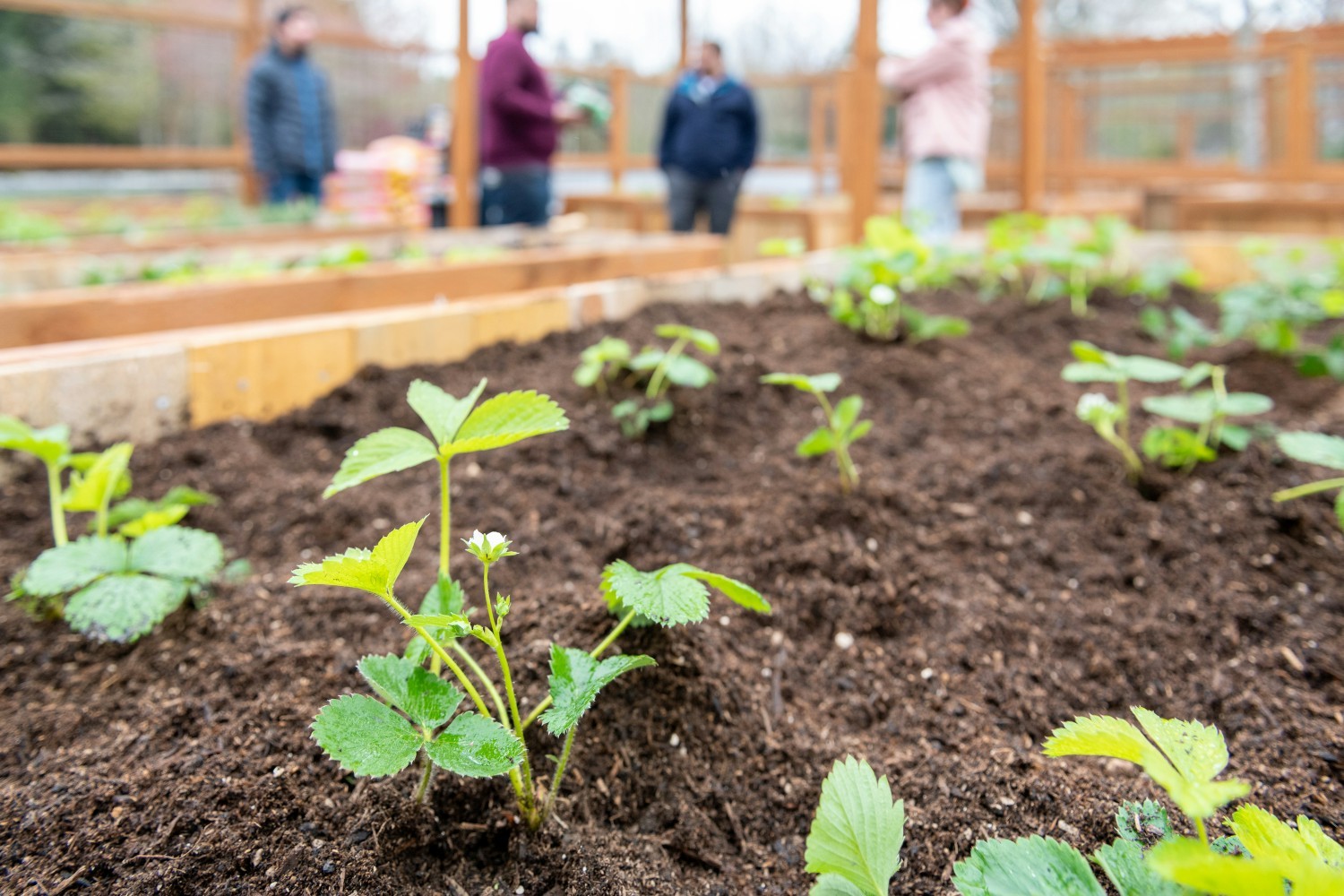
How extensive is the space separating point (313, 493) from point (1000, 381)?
4.86ft

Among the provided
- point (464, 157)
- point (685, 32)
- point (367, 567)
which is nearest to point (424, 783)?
point (367, 567)

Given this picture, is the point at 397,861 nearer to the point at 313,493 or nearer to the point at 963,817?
the point at 963,817

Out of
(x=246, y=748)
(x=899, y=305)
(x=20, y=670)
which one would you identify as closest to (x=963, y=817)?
(x=246, y=748)

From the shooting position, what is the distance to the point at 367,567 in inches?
28.5

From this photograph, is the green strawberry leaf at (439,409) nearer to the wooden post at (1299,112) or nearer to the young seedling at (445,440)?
the young seedling at (445,440)

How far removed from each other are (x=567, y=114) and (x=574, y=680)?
5157 millimetres

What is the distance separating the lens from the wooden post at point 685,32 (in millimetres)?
Answer: 5973

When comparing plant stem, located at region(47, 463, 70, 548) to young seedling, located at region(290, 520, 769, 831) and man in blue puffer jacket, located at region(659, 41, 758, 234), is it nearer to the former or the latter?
young seedling, located at region(290, 520, 769, 831)

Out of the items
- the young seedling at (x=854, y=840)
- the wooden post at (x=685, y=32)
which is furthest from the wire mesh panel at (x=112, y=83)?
the young seedling at (x=854, y=840)

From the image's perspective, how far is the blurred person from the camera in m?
6.10

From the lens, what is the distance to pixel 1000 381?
2225 mm

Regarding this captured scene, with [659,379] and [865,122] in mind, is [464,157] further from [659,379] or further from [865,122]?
[659,379]

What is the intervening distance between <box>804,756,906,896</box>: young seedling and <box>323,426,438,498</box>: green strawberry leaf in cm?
46

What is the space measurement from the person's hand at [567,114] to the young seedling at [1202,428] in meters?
4.12
